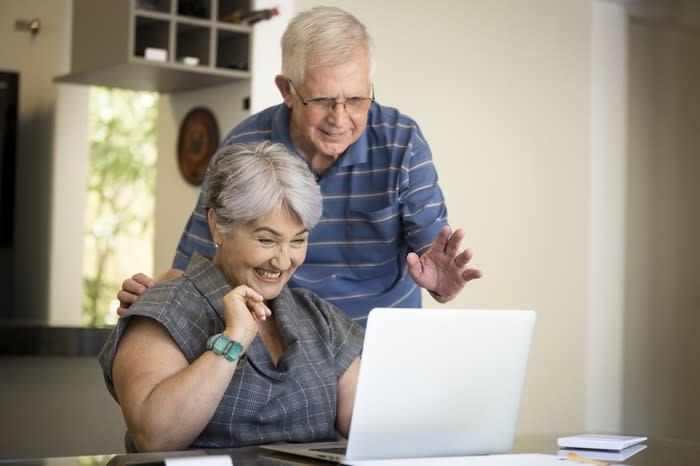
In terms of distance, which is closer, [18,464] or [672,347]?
[18,464]

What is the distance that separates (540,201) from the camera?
4.96 metres

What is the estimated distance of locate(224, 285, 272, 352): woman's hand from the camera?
5.91ft

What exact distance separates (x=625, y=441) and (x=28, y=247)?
3684 mm

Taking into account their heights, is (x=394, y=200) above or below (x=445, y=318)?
above

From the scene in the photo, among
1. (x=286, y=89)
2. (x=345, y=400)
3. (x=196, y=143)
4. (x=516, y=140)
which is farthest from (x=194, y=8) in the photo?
(x=345, y=400)

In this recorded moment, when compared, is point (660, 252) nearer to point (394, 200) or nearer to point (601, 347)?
point (601, 347)

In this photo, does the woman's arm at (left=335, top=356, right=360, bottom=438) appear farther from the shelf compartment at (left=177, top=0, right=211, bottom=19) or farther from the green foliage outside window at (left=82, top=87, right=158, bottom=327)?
the green foliage outside window at (left=82, top=87, right=158, bottom=327)

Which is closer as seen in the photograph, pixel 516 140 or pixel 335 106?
pixel 335 106

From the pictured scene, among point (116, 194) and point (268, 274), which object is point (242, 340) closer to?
point (268, 274)

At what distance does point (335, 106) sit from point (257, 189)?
1.42 ft

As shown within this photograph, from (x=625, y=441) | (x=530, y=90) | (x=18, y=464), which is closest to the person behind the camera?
(x=18, y=464)

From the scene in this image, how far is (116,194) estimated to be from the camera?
7621mm

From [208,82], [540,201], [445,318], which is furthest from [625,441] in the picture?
[540,201]

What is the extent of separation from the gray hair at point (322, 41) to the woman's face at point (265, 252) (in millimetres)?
502
